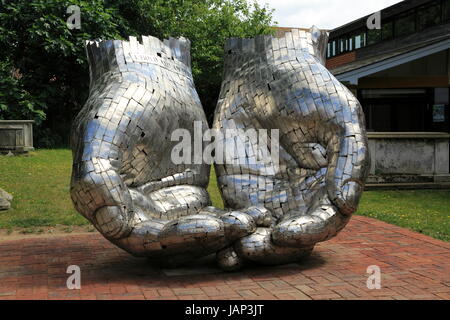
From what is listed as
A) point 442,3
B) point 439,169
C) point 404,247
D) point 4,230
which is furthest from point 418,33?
point 4,230

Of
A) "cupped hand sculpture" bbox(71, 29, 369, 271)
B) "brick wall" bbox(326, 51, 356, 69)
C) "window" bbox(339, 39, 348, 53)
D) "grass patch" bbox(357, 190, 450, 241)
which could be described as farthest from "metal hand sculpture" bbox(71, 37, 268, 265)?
"window" bbox(339, 39, 348, 53)

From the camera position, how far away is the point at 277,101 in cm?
480

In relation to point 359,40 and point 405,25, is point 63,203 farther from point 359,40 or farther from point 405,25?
point 359,40

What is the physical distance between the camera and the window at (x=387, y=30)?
61.8 ft

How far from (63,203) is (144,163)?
15.3 ft

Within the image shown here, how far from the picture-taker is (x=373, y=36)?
20.0m

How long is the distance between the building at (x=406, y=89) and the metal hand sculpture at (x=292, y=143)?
613 cm

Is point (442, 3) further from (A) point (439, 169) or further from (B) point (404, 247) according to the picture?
(B) point (404, 247)

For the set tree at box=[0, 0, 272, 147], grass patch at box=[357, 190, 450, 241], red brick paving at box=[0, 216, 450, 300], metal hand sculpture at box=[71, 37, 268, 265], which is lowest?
red brick paving at box=[0, 216, 450, 300]

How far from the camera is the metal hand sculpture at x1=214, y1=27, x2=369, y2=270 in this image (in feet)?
14.0

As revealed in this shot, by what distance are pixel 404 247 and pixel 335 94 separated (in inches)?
80.3

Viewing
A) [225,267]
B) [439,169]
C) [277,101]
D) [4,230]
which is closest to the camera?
[225,267]

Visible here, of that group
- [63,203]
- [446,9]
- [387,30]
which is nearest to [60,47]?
[63,203]

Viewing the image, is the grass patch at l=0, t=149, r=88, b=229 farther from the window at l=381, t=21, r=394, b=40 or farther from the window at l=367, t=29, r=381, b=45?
the window at l=367, t=29, r=381, b=45
